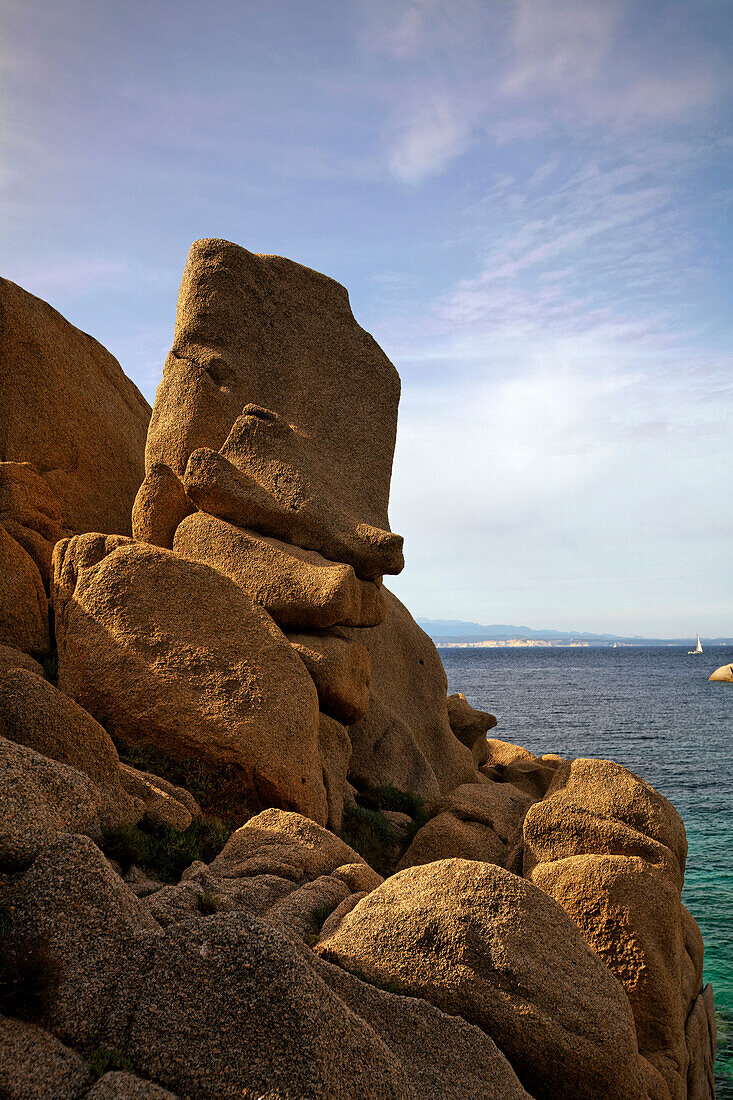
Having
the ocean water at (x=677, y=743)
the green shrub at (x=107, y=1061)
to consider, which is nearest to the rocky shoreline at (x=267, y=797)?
the green shrub at (x=107, y=1061)

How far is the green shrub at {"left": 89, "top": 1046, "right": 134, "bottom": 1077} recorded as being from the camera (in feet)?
15.8

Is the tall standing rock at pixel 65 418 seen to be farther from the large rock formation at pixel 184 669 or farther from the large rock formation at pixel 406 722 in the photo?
the large rock formation at pixel 406 722

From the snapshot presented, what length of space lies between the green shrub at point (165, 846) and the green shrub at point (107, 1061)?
360cm

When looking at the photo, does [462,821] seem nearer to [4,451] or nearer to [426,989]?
[426,989]

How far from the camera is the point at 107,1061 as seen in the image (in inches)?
192

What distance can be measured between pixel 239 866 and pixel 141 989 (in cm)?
393

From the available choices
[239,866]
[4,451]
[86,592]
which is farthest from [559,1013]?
[4,451]

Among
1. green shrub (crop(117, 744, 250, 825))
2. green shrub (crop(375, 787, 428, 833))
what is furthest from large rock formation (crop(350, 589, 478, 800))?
green shrub (crop(117, 744, 250, 825))

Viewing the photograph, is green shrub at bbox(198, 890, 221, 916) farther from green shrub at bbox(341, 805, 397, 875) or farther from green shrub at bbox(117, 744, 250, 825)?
green shrub at bbox(341, 805, 397, 875)

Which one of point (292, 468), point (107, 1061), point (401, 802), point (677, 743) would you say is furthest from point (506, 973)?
point (677, 743)

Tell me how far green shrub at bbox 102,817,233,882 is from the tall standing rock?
11.0 meters

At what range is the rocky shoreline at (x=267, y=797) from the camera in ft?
17.3

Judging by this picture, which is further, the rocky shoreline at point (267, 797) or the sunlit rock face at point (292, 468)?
Answer: the sunlit rock face at point (292, 468)

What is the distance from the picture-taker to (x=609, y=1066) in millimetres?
7188
